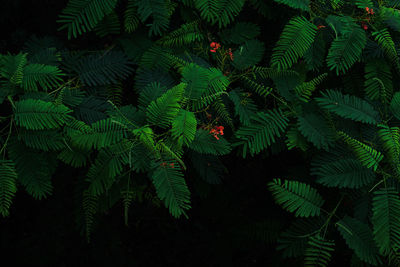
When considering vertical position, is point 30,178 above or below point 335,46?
below

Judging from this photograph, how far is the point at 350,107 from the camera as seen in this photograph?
150 cm

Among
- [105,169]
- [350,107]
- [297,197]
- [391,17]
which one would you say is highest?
[391,17]

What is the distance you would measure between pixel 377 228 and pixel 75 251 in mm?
2197

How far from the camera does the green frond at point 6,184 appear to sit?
1244mm

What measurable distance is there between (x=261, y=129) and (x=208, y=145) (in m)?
0.29

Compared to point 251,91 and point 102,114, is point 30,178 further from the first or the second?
point 251,91

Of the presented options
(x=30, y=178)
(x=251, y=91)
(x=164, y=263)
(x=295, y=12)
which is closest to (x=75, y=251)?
A: (x=164, y=263)

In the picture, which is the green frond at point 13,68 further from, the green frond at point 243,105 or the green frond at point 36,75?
the green frond at point 243,105

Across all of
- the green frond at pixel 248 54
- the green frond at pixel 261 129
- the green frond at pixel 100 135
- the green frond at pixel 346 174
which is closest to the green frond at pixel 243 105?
the green frond at pixel 261 129

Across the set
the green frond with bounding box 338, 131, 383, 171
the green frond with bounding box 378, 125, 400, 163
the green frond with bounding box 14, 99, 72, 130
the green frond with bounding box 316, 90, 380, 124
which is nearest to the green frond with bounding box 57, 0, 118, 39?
the green frond with bounding box 14, 99, 72, 130

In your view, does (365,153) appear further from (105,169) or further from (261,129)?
(105,169)

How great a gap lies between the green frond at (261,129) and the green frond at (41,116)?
2.51 feet

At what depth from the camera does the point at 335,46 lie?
4.87 ft

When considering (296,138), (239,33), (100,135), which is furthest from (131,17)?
(296,138)
